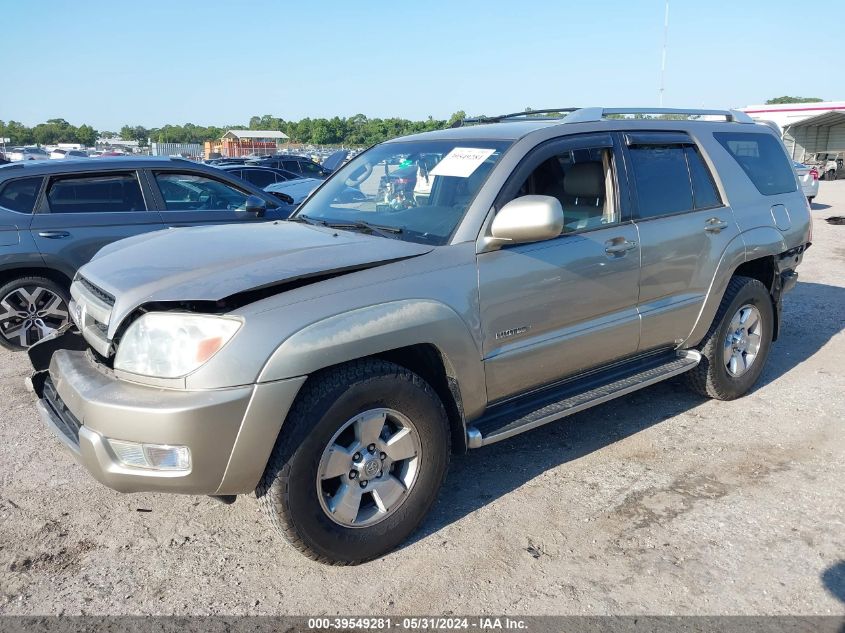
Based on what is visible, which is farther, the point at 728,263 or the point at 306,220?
the point at 728,263

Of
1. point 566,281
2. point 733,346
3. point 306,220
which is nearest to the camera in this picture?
Result: point 566,281

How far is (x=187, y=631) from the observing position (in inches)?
102

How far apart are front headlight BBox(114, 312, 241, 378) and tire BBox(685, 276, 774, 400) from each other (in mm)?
3370

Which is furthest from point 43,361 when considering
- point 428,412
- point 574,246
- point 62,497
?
point 574,246

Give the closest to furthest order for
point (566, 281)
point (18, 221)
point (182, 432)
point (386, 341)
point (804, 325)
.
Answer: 1. point (182, 432)
2. point (386, 341)
3. point (566, 281)
4. point (18, 221)
5. point (804, 325)

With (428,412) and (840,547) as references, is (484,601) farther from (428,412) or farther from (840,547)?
(840,547)

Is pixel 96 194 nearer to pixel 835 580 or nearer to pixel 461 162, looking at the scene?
pixel 461 162

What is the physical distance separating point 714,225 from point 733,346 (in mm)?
954

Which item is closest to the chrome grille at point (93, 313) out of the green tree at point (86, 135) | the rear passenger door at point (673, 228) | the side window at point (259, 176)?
the rear passenger door at point (673, 228)

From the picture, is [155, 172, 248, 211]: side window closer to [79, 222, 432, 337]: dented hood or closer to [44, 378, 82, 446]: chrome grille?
[79, 222, 432, 337]: dented hood

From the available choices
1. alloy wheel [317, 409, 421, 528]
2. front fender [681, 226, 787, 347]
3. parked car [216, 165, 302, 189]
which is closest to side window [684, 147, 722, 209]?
front fender [681, 226, 787, 347]

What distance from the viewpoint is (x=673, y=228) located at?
4.15 meters

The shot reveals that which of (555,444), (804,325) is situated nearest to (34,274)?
(555,444)

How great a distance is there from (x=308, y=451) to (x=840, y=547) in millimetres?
2465
